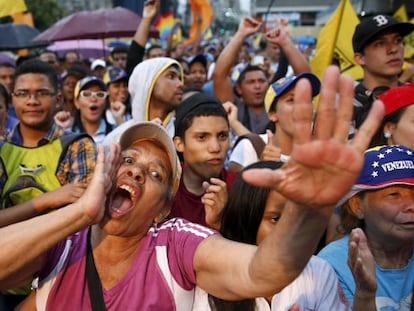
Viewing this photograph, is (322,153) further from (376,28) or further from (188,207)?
(376,28)

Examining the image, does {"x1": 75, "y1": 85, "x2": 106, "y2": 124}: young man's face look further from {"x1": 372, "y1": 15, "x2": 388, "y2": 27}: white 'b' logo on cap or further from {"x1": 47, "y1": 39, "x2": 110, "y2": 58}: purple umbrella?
{"x1": 47, "y1": 39, "x2": 110, "y2": 58}: purple umbrella

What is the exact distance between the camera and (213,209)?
9.17 feet

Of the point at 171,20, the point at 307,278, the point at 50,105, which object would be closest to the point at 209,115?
the point at 50,105

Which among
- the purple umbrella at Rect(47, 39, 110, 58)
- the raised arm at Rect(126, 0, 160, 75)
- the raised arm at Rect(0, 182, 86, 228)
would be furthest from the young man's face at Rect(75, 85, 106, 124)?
the purple umbrella at Rect(47, 39, 110, 58)

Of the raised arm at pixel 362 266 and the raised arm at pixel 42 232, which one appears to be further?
the raised arm at pixel 362 266

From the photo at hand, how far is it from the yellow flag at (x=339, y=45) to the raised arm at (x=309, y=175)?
4610 millimetres

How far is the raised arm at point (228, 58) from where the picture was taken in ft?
18.2

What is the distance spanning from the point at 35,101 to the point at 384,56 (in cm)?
247

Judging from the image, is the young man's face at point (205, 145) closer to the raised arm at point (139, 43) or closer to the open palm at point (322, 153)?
the raised arm at point (139, 43)

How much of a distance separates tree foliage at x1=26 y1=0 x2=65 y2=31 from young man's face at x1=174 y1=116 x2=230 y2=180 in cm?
3221

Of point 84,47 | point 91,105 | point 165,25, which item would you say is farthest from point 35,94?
point 165,25

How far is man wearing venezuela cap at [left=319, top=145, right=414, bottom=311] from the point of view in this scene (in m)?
2.76

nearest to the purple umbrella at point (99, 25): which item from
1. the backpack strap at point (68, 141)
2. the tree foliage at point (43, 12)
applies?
the backpack strap at point (68, 141)

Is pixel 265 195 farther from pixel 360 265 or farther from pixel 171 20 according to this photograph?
pixel 171 20
